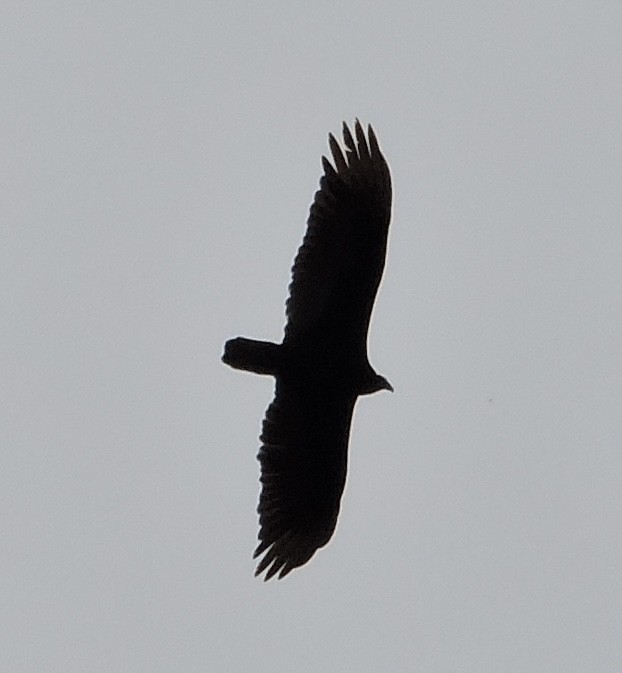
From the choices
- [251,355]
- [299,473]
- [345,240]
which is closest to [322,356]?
[251,355]

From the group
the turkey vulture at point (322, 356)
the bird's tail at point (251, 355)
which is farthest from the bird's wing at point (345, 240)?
the bird's tail at point (251, 355)

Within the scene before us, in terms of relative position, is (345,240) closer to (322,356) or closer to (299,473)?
(322,356)

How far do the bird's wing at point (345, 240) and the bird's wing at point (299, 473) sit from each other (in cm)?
87

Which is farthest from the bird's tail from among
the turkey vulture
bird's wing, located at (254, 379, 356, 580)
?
bird's wing, located at (254, 379, 356, 580)

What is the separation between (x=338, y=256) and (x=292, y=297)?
1.87 feet

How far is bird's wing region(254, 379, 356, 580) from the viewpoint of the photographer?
12672 mm

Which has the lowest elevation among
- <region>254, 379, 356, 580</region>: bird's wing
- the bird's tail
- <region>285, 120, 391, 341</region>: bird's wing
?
<region>254, 379, 356, 580</region>: bird's wing

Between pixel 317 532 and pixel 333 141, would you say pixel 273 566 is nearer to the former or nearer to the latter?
pixel 317 532

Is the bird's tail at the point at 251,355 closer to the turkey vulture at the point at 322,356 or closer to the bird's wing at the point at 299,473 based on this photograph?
the turkey vulture at the point at 322,356

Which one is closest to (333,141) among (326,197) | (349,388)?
(326,197)

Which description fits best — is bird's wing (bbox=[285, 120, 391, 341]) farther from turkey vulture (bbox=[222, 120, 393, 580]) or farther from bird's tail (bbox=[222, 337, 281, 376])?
bird's tail (bbox=[222, 337, 281, 376])

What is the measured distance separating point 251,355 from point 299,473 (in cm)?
137

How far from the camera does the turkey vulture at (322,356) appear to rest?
1217 centimetres

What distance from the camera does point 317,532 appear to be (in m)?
12.8
